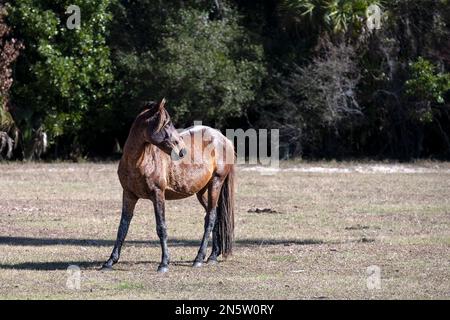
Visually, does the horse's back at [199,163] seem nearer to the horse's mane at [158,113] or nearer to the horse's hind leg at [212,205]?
the horse's hind leg at [212,205]

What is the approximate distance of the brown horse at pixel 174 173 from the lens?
1145cm

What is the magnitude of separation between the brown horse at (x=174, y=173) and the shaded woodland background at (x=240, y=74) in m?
15.4

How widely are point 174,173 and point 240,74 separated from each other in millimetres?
16770

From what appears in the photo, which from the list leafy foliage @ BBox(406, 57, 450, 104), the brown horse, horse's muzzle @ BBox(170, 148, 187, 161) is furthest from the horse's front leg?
leafy foliage @ BBox(406, 57, 450, 104)

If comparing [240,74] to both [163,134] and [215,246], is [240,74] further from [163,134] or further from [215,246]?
[163,134]

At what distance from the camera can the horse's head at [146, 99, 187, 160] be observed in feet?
37.3

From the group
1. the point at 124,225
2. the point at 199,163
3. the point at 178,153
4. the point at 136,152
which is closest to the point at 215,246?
the point at 199,163

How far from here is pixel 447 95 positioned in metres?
28.5

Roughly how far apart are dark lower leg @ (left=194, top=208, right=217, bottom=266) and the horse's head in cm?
113

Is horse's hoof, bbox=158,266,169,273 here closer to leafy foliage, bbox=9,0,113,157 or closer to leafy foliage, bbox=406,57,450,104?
leafy foliage, bbox=9,0,113,157

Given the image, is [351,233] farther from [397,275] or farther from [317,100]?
[317,100]

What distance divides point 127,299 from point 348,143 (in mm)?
20299

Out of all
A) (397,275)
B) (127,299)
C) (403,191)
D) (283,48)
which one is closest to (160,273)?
(127,299)

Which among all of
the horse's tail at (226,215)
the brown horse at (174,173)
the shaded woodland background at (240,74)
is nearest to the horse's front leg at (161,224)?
the brown horse at (174,173)
